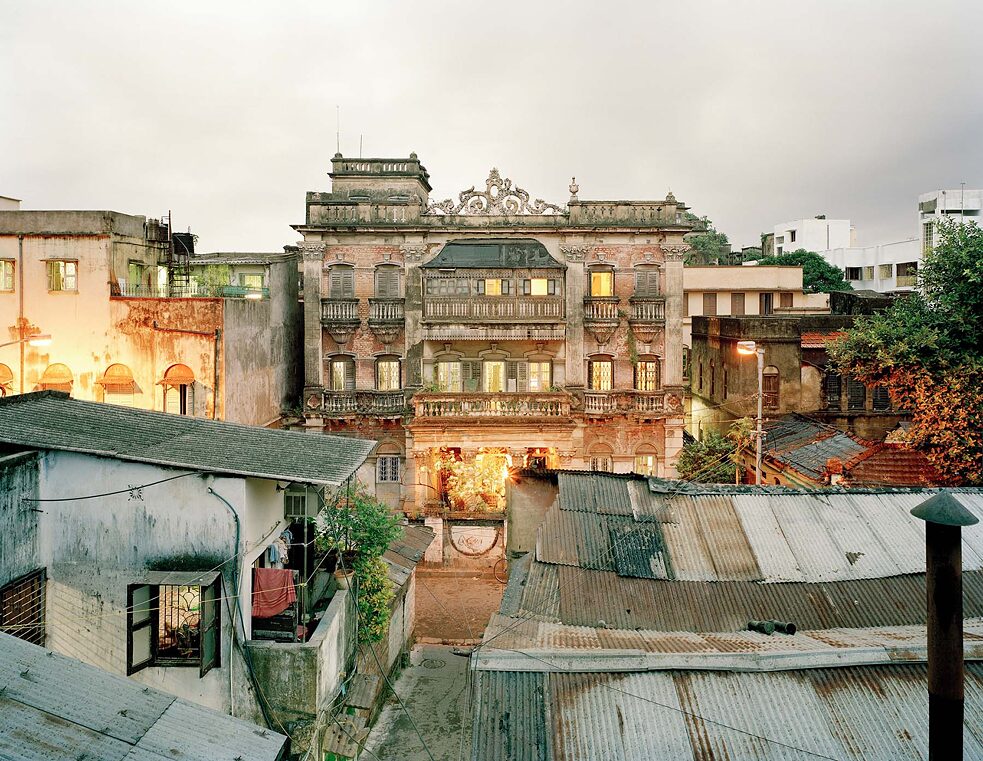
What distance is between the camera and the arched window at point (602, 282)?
110ft

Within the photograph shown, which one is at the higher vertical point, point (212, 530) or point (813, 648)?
point (212, 530)

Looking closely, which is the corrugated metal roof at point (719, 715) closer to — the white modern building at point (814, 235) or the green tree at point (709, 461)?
the green tree at point (709, 461)

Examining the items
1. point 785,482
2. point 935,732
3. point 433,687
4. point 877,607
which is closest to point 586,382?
point 785,482

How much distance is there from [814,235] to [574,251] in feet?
172

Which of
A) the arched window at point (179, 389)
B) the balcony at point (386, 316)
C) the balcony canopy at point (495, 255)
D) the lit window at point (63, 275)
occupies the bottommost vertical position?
the arched window at point (179, 389)

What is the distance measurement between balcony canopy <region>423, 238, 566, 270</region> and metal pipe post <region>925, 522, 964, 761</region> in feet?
82.2

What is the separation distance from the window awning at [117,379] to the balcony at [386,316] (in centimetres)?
976

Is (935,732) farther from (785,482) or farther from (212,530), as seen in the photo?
(785,482)

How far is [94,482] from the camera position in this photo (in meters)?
12.0

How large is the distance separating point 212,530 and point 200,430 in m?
2.92

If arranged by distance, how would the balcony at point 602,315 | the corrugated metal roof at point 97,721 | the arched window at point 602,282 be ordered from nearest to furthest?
the corrugated metal roof at point 97,721 → the balcony at point 602,315 → the arched window at point 602,282

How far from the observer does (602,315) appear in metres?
33.2

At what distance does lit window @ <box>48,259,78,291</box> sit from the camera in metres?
27.2

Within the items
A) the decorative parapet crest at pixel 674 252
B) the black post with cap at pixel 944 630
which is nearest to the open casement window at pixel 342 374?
the decorative parapet crest at pixel 674 252
